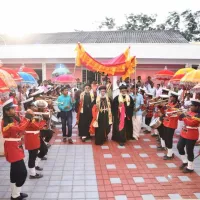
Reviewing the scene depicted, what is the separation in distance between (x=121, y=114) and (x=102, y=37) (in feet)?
51.6

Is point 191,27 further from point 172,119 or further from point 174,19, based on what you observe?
point 172,119

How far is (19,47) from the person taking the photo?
61.8ft

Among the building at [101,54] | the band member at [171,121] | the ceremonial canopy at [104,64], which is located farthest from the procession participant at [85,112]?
the building at [101,54]

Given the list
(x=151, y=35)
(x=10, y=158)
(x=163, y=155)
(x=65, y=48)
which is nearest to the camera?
(x=10, y=158)

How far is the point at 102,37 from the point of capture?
2205 centimetres

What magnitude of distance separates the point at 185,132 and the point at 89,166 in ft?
7.42

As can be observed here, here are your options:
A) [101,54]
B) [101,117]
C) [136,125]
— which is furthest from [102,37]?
[101,117]

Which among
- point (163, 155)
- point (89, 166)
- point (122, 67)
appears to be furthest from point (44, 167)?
point (122, 67)

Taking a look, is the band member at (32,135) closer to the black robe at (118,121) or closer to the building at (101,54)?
the black robe at (118,121)

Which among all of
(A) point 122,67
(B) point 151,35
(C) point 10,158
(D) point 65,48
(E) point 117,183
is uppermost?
(B) point 151,35

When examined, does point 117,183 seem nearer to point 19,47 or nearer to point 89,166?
point 89,166

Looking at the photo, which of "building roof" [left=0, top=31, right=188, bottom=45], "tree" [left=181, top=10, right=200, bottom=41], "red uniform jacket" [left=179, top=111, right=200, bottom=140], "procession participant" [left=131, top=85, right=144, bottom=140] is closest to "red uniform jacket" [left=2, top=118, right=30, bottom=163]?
"red uniform jacket" [left=179, top=111, right=200, bottom=140]

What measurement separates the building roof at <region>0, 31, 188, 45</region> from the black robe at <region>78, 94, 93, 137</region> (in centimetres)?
1356

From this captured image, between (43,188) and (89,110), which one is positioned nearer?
(43,188)
